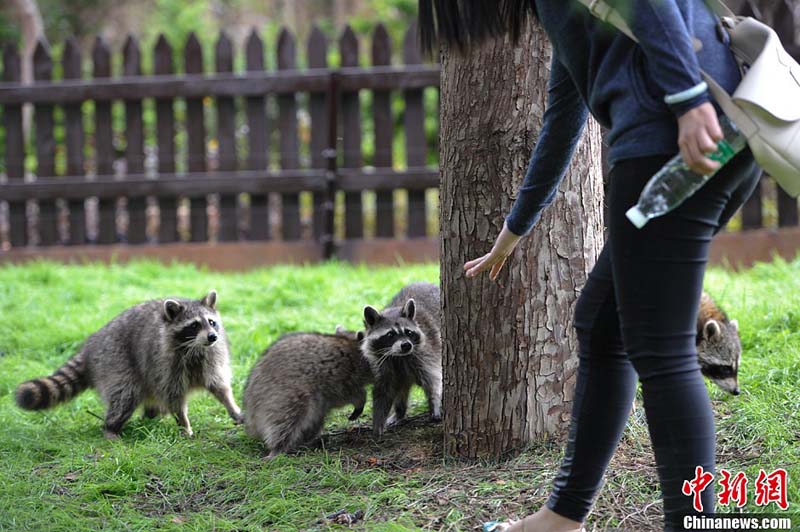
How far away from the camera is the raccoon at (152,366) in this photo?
503cm

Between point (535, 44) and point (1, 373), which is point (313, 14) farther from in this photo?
point (535, 44)

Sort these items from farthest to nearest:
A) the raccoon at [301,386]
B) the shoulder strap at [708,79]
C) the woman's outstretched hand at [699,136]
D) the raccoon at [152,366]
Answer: the raccoon at [152,366], the raccoon at [301,386], the shoulder strap at [708,79], the woman's outstretched hand at [699,136]

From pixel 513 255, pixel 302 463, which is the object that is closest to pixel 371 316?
pixel 302 463

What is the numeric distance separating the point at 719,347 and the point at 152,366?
301cm

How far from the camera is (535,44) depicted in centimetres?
377

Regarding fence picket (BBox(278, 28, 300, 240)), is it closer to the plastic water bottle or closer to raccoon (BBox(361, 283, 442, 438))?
raccoon (BBox(361, 283, 442, 438))

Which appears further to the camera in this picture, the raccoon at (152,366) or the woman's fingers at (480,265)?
the raccoon at (152,366)

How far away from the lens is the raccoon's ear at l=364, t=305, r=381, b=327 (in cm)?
488

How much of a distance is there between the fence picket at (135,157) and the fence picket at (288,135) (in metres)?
1.37

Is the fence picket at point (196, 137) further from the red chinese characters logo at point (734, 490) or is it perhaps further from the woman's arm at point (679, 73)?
the woman's arm at point (679, 73)

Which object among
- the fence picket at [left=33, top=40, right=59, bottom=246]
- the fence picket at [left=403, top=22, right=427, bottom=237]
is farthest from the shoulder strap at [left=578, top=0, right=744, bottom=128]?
the fence picket at [left=33, top=40, right=59, bottom=246]

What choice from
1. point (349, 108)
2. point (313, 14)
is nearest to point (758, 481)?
point (349, 108)

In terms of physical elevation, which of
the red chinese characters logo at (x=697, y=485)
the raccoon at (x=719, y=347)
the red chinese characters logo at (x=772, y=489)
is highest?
the red chinese characters logo at (x=697, y=485)

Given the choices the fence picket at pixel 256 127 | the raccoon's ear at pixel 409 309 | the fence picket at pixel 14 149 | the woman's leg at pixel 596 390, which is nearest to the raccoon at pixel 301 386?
the raccoon's ear at pixel 409 309
